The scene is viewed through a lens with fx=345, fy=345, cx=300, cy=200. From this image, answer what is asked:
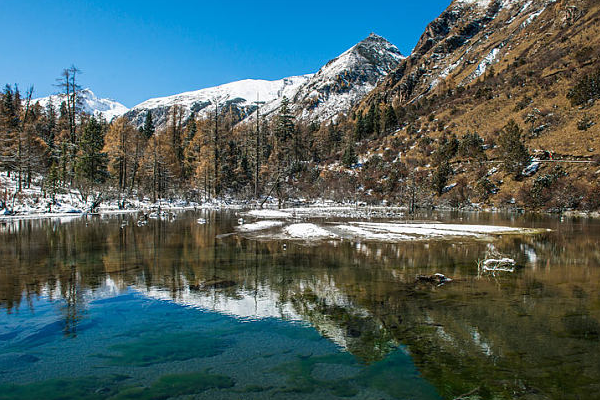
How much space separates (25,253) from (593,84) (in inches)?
2956

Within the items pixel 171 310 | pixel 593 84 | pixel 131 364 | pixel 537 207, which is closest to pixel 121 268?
pixel 171 310

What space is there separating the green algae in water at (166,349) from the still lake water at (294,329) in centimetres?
4

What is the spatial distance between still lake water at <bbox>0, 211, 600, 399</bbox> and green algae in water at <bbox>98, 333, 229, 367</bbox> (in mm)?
39

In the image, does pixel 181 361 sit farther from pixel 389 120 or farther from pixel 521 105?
pixel 389 120

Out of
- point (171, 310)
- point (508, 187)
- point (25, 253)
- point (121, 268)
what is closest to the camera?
point (171, 310)

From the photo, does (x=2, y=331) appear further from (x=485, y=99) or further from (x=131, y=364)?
(x=485, y=99)

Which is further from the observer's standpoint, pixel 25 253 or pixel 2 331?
pixel 25 253

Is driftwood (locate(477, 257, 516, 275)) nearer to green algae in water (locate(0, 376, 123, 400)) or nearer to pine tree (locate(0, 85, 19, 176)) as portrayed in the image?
green algae in water (locate(0, 376, 123, 400))

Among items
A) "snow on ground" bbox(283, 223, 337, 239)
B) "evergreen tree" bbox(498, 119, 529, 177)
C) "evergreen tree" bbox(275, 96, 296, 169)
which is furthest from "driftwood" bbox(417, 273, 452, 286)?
"evergreen tree" bbox(275, 96, 296, 169)

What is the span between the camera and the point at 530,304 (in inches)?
341

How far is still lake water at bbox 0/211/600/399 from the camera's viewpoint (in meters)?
5.09

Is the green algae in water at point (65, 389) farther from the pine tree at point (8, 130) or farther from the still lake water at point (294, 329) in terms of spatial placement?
the pine tree at point (8, 130)

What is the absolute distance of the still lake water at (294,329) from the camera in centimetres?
509

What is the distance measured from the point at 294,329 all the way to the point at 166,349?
2.51m
